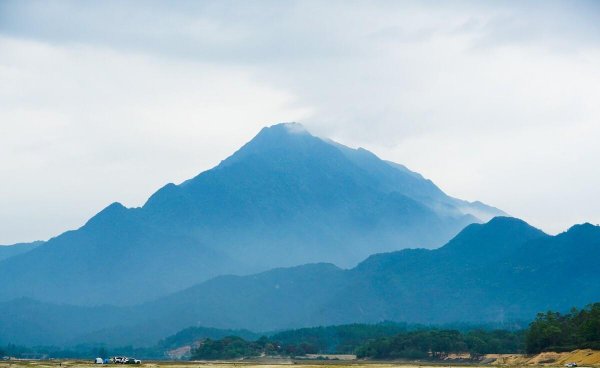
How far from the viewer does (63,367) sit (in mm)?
138750

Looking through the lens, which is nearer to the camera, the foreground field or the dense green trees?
the foreground field

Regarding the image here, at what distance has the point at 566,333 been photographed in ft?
592

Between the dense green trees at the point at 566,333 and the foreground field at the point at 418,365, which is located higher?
the dense green trees at the point at 566,333

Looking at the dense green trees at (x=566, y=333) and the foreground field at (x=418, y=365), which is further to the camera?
the dense green trees at (x=566, y=333)

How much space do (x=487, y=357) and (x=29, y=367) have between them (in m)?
106

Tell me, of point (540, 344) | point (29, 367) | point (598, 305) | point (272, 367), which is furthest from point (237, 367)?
point (598, 305)

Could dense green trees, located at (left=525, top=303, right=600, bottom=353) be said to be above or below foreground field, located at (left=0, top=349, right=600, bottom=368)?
above

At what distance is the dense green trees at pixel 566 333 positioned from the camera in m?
167

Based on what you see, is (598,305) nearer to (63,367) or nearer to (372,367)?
(372,367)

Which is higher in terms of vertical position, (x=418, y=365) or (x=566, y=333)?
(x=566, y=333)

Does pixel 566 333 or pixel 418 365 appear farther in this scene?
pixel 566 333

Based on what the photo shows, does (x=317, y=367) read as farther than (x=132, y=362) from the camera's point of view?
No

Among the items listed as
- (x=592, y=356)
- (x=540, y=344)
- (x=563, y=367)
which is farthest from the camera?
(x=540, y=344)

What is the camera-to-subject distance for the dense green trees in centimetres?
16688
